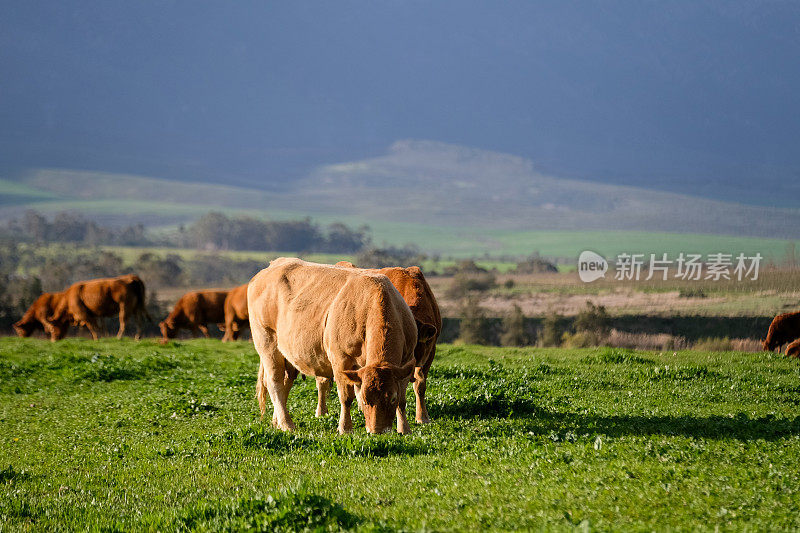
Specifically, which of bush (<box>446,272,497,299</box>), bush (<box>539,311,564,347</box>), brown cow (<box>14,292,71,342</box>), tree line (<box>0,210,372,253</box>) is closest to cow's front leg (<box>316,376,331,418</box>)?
bush (<box>539,311,564,347</box>)

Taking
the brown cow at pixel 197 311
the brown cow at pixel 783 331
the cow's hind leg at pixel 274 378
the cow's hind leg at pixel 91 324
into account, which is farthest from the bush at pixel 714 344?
the cow's hind leg at pixel 91 324

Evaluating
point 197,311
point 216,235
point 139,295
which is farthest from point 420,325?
point 216,235

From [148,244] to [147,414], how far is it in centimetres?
16547

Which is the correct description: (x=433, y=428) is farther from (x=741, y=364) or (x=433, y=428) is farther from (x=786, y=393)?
(x=741, y=364)

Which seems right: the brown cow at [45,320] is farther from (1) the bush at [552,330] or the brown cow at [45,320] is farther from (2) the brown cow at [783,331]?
(2) the brown cow at [783,331]

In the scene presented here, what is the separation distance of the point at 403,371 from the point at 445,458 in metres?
1.65

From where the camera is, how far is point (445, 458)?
1058cm

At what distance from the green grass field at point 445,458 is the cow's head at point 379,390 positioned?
35cm

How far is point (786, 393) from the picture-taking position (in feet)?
54.6

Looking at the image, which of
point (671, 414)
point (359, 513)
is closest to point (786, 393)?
point (671, 414)

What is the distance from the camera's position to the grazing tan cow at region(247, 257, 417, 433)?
11.8 meters

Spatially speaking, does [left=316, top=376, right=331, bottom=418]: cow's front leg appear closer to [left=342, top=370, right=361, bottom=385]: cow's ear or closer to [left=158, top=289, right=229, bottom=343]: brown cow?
[left=342, top=370, right=361, bottom=385]: cow's ear

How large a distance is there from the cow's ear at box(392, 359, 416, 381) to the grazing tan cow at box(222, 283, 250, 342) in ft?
107

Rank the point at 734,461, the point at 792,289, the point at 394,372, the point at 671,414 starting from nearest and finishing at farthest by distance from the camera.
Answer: the point at 734,461 < the point at 394,372 < the point at 671,414 < the point at 792,289
